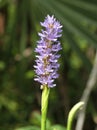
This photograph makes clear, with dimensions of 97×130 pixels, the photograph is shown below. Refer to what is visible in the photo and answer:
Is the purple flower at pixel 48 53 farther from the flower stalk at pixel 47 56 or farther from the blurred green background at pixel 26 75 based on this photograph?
the blurred green background at pixel 26 75

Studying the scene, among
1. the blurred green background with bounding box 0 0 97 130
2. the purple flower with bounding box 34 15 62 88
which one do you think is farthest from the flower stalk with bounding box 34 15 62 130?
the blurred green background with bounding box 0 0 97 130

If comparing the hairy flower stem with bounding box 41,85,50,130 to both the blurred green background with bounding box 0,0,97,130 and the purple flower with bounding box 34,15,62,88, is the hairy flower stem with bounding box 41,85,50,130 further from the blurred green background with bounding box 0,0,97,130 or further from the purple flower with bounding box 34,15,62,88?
the blurred green background with bounding box 0,0,97,130

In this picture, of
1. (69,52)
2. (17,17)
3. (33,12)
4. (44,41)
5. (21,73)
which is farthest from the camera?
(69,52)

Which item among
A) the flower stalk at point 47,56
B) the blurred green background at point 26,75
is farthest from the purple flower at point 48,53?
the blurred green background at point 26,75

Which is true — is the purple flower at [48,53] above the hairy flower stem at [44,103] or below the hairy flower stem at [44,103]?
above

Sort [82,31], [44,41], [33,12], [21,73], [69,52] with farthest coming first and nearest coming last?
[69,52] < [21,73] < [33,12] < [82,31] < [44,41]

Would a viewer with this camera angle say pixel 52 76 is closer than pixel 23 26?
Yes

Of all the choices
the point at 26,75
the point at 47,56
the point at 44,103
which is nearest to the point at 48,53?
the point at 47,56

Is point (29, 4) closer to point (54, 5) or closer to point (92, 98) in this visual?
point (54, 5)

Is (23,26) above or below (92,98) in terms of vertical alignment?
above

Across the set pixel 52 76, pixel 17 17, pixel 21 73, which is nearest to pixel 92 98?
pixel 21 73

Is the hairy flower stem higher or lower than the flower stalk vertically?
lower
